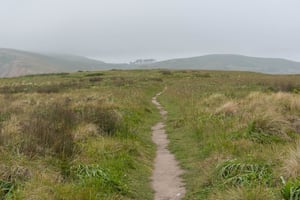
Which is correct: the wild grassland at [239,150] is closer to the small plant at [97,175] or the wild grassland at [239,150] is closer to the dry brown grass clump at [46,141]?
the small plant at [97,175]

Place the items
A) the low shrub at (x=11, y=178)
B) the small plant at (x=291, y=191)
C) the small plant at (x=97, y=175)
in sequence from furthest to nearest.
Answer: the small plant at (x=97, y=175), the low shrub at (x=11, y=178), the small plant at (x=291, y=191)

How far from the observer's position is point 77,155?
32.4 feet

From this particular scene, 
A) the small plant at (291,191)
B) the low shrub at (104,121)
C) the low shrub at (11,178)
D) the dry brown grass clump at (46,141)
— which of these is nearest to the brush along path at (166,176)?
the low shrub at (104,121)

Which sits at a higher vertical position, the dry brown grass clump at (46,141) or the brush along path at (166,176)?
the dry brown grass clump at (46,141)

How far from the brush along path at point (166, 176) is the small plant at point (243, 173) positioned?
102cm

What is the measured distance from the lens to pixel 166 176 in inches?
396

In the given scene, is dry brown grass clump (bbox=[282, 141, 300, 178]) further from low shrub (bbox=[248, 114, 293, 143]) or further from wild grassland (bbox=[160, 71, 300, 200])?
low shrub (bbox=[248, 114, 293, 143])

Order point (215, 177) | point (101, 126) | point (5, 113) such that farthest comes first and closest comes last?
point (5, 113)
point (101, 126)
point (215, 177)

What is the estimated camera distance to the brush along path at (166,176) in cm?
866

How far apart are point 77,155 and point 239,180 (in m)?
4.03

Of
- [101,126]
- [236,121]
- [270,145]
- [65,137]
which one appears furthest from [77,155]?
[236,121]

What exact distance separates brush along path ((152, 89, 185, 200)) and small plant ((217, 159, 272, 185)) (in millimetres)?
1019

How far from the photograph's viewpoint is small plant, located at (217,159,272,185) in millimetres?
7855

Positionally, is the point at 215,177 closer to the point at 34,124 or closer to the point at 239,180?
the point at 239,180
